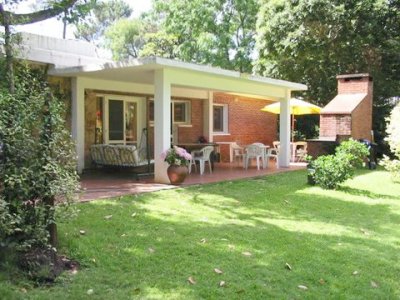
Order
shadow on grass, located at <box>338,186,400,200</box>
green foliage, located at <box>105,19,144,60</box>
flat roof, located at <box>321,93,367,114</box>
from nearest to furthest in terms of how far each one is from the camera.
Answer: shadow on grass, located at <box>338,186,400,200</box> → flat roof, located at <box>321,93,367,114</box> → green foliage, located at <box>105,19,144,60</box>

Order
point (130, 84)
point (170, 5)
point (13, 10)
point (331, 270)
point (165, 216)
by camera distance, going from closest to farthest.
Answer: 1. point (331, 270)
2. point (165, 216)
3. point (13, 10)
4. point (130, 84)
5. point (170, 5)

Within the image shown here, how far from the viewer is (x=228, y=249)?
580 centimetres

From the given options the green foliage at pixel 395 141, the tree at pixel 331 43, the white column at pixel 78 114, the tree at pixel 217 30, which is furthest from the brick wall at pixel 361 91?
the tree at pixel 217 30

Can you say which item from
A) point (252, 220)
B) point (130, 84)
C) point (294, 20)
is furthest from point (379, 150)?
point (252, 220)

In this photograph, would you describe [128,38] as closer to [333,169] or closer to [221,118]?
[221,118]

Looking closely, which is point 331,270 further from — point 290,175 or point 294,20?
point 294,20

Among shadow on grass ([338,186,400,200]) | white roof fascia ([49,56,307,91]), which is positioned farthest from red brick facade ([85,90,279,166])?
shadow on grass ([338,186,400,200])

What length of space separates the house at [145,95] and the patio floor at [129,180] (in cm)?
61

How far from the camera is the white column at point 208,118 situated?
17703mm

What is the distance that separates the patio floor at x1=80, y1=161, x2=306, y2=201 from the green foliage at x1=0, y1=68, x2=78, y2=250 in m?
3.22

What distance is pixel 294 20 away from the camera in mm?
19812

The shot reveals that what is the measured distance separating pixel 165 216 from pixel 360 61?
16.3 meters

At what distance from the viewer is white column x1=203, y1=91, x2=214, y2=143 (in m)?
17.7

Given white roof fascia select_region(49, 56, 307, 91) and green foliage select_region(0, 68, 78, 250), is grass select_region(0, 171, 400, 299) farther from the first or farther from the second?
white roof fascia select_region(49, 56, 307, 91)
